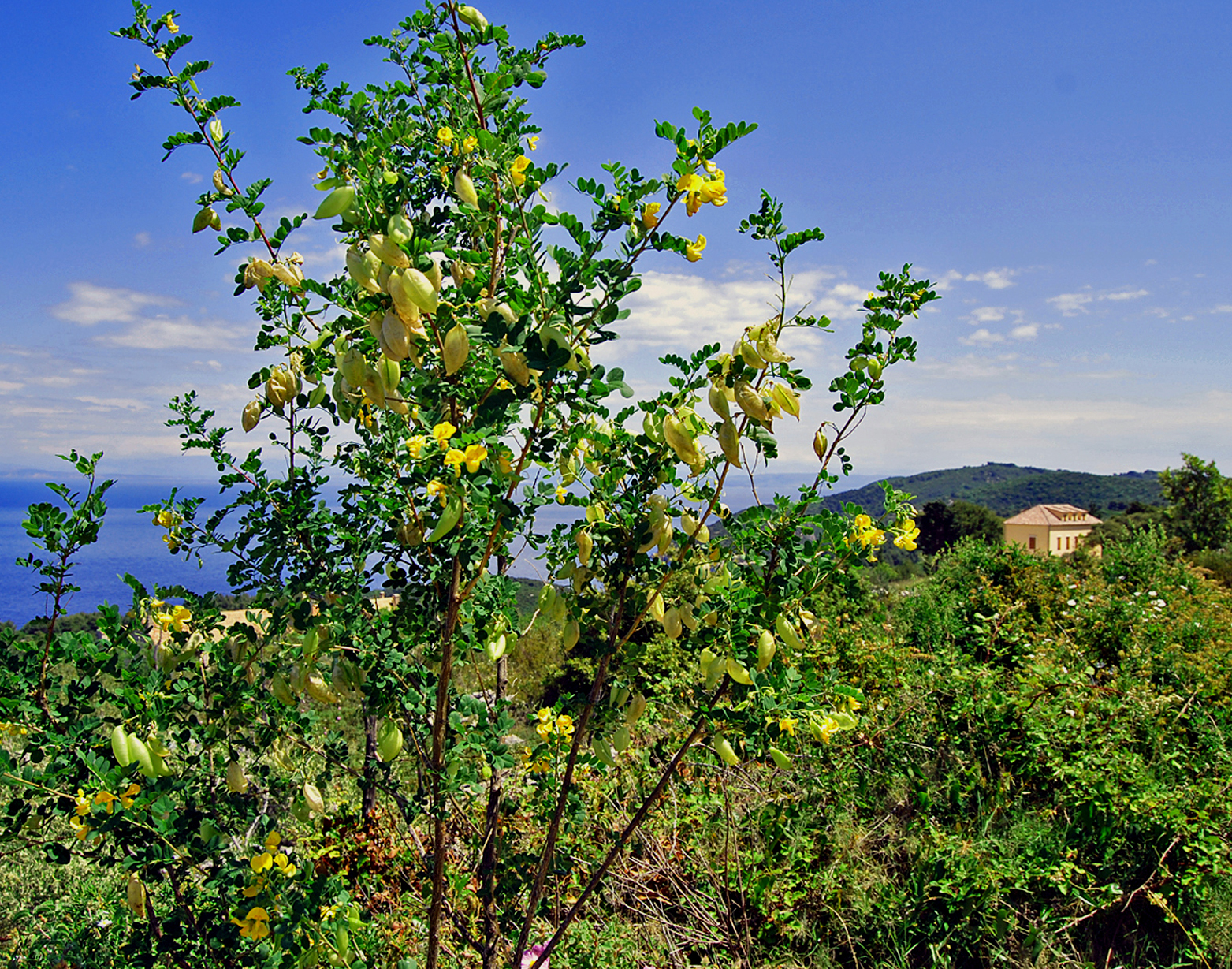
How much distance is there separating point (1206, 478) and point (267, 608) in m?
27.0

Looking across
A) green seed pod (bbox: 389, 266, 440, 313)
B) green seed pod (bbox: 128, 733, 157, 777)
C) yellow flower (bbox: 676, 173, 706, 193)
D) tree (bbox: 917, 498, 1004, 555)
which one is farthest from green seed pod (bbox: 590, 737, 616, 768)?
tree (bbox: 917, 498, 1004, 555)

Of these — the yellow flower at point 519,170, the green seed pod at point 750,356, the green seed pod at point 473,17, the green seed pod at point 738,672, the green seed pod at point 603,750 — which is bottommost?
the green seed pod at point 603,750

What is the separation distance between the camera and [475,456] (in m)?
1.04

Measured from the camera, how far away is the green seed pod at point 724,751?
4.75ft

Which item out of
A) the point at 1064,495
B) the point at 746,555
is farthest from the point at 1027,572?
the point at 1064,495

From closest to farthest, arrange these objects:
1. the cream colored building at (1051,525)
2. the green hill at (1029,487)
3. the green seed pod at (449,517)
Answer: the green seed pod at (449,517), the cream colored building at (1051,525), the green hill at (1029,487)

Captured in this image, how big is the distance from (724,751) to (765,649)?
9.3 inches

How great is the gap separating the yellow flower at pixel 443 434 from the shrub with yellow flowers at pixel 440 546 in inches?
0.7

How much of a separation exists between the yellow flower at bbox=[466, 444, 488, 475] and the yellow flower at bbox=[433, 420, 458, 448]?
0.12 feet

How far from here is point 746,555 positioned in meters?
1.55

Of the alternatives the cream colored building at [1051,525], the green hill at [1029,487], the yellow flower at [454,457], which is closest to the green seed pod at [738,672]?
the yellow flower at [454,457]

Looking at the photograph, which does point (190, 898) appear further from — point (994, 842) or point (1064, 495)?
point (1064, 495)

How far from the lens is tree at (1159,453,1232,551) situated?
67.0ft

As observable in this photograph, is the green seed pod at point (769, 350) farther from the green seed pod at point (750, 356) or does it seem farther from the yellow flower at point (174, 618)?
the yellow flower at point (174, 618)
